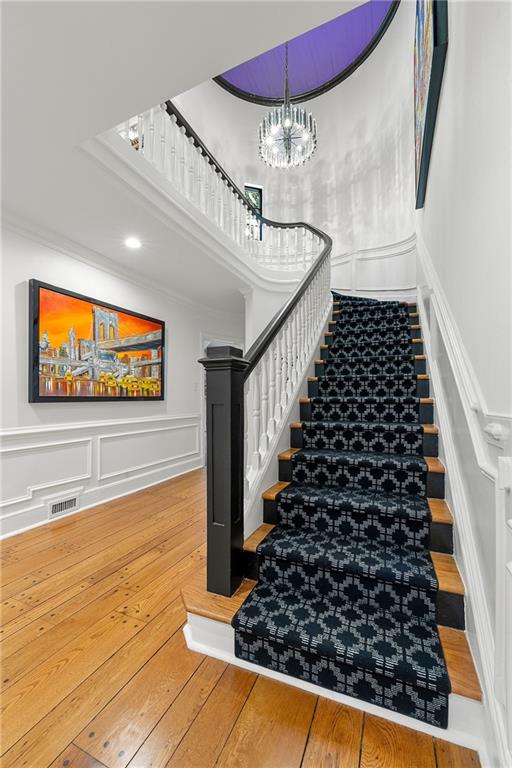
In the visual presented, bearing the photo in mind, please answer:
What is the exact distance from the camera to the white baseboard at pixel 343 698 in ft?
3.34

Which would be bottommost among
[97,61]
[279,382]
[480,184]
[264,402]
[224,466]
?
[224,466]

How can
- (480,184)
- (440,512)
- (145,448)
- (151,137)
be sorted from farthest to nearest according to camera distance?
(145,448) → (151,137) → (440,512) → (480,184)

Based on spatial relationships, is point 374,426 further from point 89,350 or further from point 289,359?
point 89,350

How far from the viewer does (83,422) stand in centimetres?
319

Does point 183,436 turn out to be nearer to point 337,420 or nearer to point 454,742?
point 337,420

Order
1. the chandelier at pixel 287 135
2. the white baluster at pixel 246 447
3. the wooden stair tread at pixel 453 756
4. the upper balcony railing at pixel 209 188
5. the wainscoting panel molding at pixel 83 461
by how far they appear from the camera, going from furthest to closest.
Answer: the chandelier at pixel 287 135 → the upper balcony railing at pixel 209 188 → the wainscoting panel molding at pixel 83 461 → the white baluster at pixel 246 447 → the wooden stair tread at pixel 453 756

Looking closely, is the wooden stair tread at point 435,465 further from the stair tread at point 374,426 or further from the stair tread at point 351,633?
the stair tread at point 351,633

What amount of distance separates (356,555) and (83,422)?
8.97 feet

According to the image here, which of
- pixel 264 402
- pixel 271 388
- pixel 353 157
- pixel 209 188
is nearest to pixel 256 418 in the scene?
pixel 264 402

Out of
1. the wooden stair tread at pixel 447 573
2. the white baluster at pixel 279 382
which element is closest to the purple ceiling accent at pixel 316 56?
the white baluster at pixel 279 382

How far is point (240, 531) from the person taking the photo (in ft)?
5.01

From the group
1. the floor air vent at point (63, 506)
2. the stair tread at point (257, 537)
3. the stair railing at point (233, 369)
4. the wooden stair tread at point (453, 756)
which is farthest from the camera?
the floor air vent at point (63, 506)

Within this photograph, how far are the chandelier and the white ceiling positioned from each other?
9.00 feet

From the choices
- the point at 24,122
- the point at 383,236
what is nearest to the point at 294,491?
the point at 24,122
